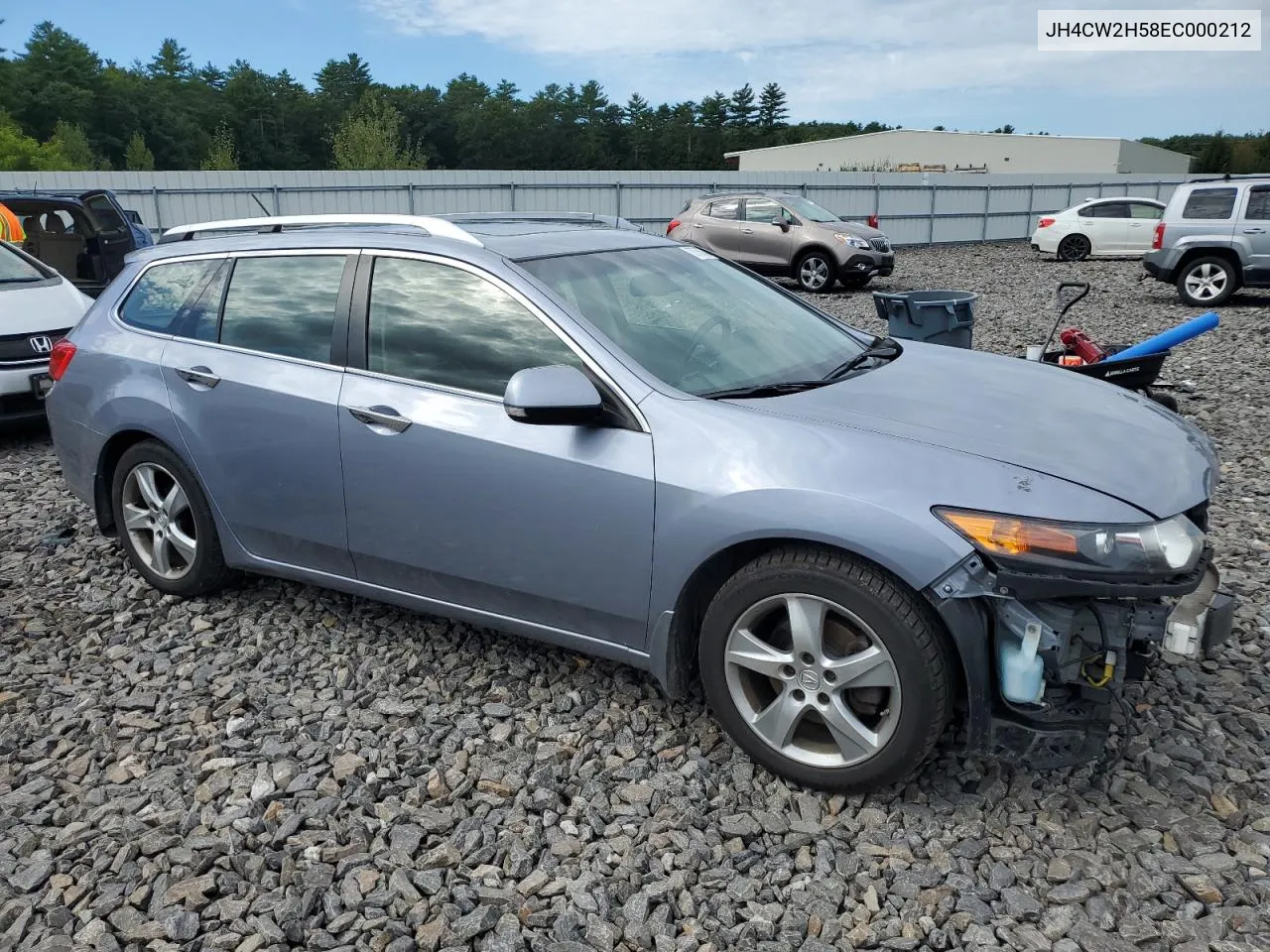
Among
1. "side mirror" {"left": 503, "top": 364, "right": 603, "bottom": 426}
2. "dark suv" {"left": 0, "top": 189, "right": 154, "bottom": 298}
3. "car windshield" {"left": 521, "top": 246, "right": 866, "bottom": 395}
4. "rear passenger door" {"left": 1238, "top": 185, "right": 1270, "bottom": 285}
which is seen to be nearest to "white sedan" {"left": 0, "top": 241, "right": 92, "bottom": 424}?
"dark suv" {"left": 0, "top": 189, "right": 154, "bottom": 298}

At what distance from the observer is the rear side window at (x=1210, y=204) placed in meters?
13.8

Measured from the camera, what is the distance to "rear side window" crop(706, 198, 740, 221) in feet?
57.5

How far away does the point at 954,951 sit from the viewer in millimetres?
2412

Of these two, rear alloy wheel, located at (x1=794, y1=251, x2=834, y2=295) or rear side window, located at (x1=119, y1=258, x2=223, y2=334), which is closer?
rear side window, located at (x1=119, y1=258, x2=223, y2=334)

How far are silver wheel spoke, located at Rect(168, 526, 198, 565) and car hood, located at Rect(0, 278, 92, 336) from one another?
12.2ft

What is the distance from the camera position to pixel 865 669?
277 centimetres

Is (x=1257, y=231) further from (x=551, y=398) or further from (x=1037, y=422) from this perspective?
(x=551, y=398)

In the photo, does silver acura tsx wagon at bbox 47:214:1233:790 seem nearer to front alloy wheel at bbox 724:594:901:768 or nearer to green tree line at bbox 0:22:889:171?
front alloy wheel at bbox 724:594:901:768

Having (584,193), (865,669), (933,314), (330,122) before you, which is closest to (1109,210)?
(584,193)

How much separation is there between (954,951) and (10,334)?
23.7ft

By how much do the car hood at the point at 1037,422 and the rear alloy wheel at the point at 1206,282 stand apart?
12.4 m

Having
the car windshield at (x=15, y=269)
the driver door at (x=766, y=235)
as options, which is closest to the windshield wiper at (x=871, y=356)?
the car windshield at (x=15, y=269)

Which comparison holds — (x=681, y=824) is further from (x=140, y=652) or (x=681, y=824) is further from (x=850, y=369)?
(x=140, y=652)

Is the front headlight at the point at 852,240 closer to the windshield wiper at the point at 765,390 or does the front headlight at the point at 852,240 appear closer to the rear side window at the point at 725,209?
the rear side window at the point at 725,209
